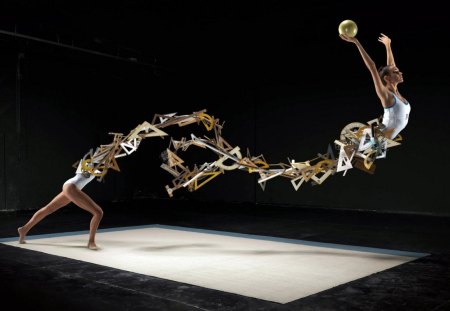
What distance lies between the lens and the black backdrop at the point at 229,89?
27.1 feet

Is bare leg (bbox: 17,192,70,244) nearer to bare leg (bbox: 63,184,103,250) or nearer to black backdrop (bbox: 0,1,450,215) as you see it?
bare leg (bbox: 63,184,103,250)

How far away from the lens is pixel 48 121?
10430 mm

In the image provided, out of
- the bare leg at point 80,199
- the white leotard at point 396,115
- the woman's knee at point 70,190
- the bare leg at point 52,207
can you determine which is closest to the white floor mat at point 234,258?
the bare leg at point 52,207

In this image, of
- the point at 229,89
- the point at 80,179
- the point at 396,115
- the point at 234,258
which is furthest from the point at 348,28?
the point at 229,89

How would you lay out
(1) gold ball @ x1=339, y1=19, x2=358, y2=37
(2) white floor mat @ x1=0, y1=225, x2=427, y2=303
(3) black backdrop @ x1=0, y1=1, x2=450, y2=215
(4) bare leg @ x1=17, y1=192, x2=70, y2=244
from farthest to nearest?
(3) black backdrop @ x1=0, y1=1, x2=450, y2=215 < (4) bare leg @ x1=17, y1=192, x2=70, y2=244 < (2) white floor mat @ x1=0, y1=225, x2=427, y2=303 < (1) gold ball @ x1=339, y1=19, x2=358, y2=37

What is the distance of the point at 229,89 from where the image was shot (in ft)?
37.8

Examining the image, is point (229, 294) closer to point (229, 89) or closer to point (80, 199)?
point (80, 199)

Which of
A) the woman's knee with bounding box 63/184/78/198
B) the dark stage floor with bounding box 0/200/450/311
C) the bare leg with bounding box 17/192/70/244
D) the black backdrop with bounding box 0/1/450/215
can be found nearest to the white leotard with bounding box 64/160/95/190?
the woman's knee with bounding box 63/184/78/198

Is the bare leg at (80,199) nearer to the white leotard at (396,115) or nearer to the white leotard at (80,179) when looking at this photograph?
the white leotard at (80,179)

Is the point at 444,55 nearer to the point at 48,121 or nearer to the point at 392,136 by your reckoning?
the point at 392,136

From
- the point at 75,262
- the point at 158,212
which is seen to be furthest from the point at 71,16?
the point at 75,262

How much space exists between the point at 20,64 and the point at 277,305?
27.9 ft

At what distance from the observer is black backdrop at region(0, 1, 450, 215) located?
8.25m

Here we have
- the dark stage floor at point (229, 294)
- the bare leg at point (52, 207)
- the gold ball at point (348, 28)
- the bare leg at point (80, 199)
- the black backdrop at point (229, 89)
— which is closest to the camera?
the dark stage floor at point (229, 294)
